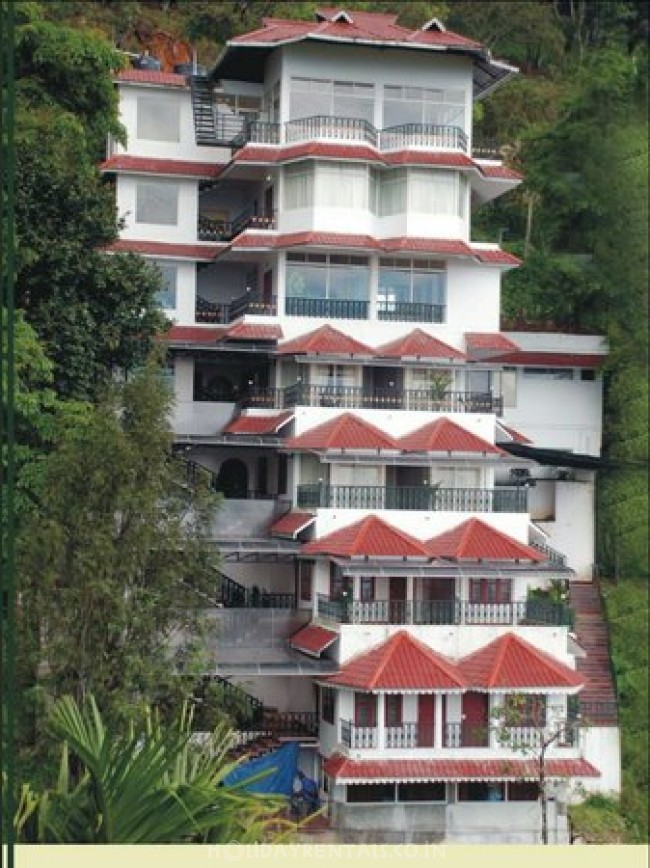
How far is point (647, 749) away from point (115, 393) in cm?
850

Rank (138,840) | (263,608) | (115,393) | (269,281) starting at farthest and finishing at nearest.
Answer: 1. (269,281)
2. (263,608)
3. (115,393)
4. (138,840)

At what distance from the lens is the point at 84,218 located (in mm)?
18266

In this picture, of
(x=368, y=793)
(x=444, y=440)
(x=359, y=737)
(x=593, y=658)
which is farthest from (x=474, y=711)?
(x=444, y=440)

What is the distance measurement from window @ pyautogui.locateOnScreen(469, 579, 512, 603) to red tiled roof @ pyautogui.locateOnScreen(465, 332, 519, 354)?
340cm

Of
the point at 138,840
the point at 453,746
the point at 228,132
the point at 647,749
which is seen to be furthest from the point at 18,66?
the point at 138,840

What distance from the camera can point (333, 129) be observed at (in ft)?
70.0

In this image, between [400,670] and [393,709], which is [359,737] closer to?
[393,709]

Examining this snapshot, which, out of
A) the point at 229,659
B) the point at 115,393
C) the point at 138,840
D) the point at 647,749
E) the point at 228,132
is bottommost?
the point at 647,749

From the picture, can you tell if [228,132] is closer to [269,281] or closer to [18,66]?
[269,281]

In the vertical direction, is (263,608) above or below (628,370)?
below

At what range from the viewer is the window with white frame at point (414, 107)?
72.1 ft

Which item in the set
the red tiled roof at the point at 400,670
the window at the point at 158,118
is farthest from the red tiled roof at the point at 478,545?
the window at the point at 158,118

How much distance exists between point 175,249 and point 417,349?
3.98 meters

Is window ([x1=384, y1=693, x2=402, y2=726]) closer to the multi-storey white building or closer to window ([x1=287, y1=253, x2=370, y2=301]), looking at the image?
the multi-storey white building
